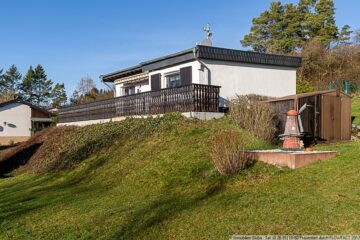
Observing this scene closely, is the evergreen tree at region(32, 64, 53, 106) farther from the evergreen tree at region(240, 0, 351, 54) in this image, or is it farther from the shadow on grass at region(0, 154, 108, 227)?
the shadow on grass at region(0, 154, 108, 227)

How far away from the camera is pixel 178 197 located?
774 cm

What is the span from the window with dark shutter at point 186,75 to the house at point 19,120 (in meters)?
29.1

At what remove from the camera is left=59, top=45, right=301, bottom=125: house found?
15789 mm

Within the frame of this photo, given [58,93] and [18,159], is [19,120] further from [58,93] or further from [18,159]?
[58,93]

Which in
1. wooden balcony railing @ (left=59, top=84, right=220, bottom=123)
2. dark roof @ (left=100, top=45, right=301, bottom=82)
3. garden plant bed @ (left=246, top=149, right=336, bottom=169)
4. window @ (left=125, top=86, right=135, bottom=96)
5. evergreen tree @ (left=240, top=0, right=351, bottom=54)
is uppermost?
evergreen tree @ (left=240, top=0, right=351, bottom=54)

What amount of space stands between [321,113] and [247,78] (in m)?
7.12

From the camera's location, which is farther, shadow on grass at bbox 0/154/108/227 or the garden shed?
the garden shed

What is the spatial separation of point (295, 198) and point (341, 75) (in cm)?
2529

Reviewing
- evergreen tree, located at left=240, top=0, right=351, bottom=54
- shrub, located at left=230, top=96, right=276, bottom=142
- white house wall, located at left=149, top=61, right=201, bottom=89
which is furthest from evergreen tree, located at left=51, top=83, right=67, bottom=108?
shrub, located at left=230, top=96, right=276, bottom=142

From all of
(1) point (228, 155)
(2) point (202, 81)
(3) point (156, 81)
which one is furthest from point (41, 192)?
(3) point (156, 81)

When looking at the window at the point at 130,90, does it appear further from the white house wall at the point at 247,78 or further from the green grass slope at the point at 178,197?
the green grass slope at the point at 178,197

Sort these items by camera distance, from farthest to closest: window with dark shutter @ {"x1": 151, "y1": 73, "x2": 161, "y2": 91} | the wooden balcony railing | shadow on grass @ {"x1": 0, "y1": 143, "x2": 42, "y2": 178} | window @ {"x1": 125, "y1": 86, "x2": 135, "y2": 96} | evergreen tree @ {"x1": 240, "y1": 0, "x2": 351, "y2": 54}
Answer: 1. evergreen tree @ {"x1": 240, "y1": 0, "x2": 351, "y2": 54}
2. window @ {"x1": 125, "y1": 86, "x2": 135, "y2": 96}
3. window with dark shutter @ {"x1": 151, "y1": 73, "x2": 161, "y2": 91}
4. shadow on grass @ {"x1": 0, "y1": 143, "x2": 42, "y2": 178}
5. the wooden balcony railing

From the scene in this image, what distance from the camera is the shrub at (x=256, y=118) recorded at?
1162cm

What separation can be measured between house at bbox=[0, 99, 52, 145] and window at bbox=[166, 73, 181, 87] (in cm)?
2712
